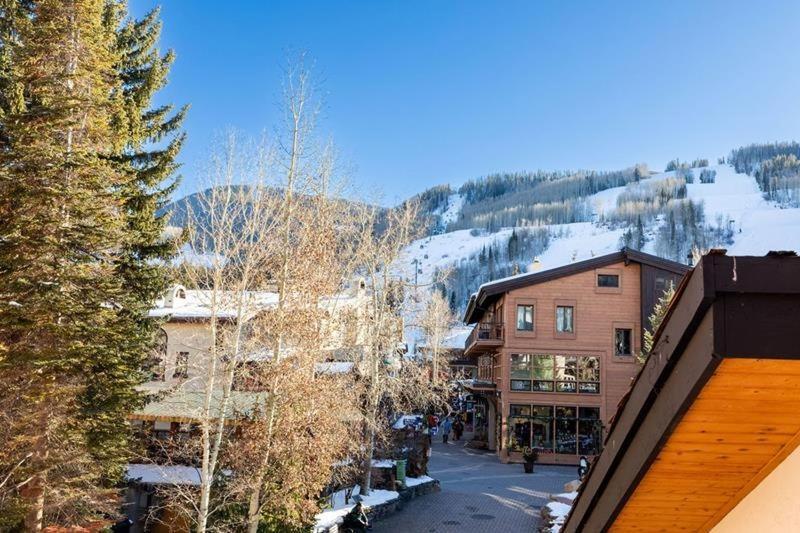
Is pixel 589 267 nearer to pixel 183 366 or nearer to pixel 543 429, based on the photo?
pixel 543 429

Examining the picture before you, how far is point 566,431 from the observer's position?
32.8 m

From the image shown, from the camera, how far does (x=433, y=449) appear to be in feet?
124

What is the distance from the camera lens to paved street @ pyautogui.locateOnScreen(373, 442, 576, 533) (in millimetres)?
18828

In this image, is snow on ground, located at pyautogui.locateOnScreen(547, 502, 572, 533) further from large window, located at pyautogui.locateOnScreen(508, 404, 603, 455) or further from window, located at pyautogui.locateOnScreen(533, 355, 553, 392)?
window, located at pyautogui.locateOnScreen(533, 355, 553, 392)

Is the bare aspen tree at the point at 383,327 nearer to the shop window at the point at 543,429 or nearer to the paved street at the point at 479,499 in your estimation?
→ the paved street at the point at 479,499

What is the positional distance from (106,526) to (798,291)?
48.0 ft

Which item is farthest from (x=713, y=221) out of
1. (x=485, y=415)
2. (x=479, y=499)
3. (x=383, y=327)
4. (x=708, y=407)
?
(x=708, y=407)

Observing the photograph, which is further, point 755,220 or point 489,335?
point 755,220

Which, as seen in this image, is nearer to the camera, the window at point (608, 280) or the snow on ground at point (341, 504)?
the snow on ground at point (341, 504)

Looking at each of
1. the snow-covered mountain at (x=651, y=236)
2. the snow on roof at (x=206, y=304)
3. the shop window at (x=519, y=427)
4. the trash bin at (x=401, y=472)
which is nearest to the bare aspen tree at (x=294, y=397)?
the snow on roof at (x=206, y=304)

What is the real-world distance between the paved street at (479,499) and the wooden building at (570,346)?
2247mm

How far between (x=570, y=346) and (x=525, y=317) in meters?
2.88

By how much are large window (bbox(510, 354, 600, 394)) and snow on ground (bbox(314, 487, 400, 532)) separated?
13.9 m

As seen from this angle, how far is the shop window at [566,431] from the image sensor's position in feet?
107
